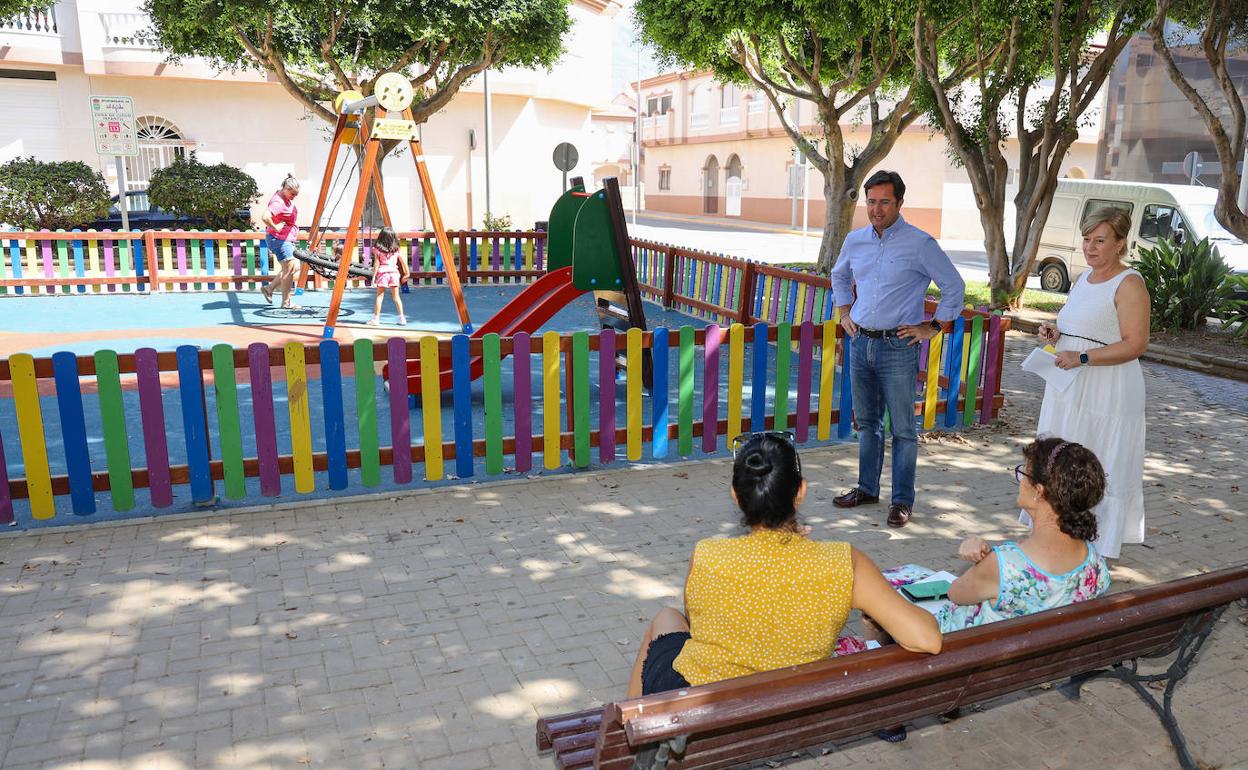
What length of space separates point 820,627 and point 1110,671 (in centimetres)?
154

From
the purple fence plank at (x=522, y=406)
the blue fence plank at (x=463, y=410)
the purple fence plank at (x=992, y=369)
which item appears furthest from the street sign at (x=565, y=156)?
the blue fence plank at (x=463, y=410)

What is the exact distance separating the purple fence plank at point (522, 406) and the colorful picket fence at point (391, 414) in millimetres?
11

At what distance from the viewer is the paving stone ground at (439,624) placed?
3.62m

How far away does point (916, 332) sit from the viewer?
215 inches

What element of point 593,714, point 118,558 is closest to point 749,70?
point 118,558

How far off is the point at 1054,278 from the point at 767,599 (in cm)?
1716

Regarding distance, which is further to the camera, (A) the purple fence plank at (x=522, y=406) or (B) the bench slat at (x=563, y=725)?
(A) the purple fence plank at (x=522, y=406)

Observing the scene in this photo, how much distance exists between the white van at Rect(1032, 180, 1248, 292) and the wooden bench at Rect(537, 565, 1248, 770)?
13.1 metres

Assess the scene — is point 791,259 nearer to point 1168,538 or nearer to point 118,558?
point 1168,538

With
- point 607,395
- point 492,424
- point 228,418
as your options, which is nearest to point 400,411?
point 492,424

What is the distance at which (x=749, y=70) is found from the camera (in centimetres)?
1803

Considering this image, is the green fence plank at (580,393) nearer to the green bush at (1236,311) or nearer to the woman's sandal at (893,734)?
the woman's sandal at (893,734)

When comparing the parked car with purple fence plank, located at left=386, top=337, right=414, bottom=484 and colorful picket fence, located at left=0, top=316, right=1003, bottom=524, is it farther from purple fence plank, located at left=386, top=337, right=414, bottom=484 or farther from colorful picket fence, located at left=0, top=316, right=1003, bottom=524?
purple fence plank, located at left=386, top=337, right=414, bottom=484

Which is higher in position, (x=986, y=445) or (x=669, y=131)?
(x=669, y=131)
